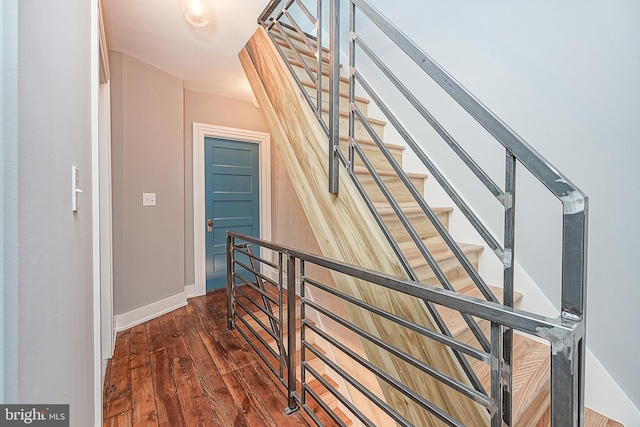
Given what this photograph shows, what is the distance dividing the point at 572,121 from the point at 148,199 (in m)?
3.27

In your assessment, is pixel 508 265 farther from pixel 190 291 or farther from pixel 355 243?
pixel 190 291

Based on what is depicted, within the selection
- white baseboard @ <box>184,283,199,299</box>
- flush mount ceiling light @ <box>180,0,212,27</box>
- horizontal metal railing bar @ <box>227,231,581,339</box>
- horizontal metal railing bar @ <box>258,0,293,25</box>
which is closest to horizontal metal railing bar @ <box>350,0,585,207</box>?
horizontal metal railing bar @ <box>227,231,581,339</box>

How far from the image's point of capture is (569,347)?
1.92 feet

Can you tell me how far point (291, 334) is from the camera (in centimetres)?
155

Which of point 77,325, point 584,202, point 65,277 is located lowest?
point 77,325

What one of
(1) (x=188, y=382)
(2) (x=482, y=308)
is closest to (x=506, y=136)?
(2) (x=482, y=308)

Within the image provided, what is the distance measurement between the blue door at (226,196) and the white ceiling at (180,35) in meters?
0.93

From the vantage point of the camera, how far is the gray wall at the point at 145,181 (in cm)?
248

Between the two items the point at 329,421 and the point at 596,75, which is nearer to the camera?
the point at 596,75

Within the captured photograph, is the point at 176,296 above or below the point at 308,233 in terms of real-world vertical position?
below

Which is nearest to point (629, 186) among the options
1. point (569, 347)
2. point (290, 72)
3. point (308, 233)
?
point (569, 347)

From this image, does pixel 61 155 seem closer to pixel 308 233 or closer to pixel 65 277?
pixel 65 277

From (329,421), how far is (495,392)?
1.21 m

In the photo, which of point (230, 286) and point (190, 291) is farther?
point (190, 291)
